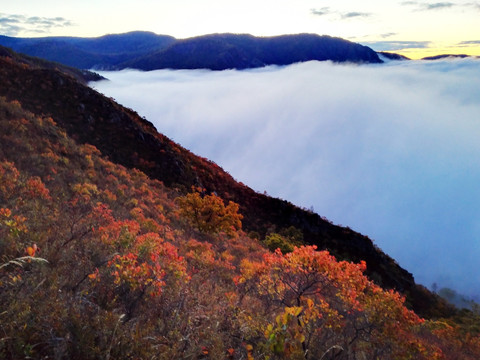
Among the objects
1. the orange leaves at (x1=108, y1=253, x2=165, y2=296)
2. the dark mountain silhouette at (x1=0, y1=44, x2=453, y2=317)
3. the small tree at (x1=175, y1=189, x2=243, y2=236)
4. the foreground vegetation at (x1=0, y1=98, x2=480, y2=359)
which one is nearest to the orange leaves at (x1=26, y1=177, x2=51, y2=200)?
the foreground vegetation at (x1=0, y1=98, x2=480, y2=359)

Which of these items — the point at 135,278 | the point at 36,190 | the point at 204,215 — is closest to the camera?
the point at 135,278

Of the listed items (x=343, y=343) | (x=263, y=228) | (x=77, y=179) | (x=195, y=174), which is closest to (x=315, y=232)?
(x=263, y=228)

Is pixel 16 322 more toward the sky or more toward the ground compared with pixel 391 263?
more toward the sky

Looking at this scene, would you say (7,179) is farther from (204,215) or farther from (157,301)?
(204,215)

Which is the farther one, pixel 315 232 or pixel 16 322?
pixel 315 232

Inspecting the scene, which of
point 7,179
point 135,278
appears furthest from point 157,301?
point 7,179

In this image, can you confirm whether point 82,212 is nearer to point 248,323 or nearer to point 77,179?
point 77,179

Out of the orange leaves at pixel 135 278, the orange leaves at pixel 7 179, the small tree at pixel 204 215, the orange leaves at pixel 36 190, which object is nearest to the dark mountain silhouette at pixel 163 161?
the small tree at pixel 204 215

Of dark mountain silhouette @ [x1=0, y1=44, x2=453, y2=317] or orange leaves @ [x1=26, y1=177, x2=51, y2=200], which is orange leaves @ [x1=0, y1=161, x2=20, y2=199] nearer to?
orange leaves @ [x1=26, y1=177, x2=51, y2=200]
